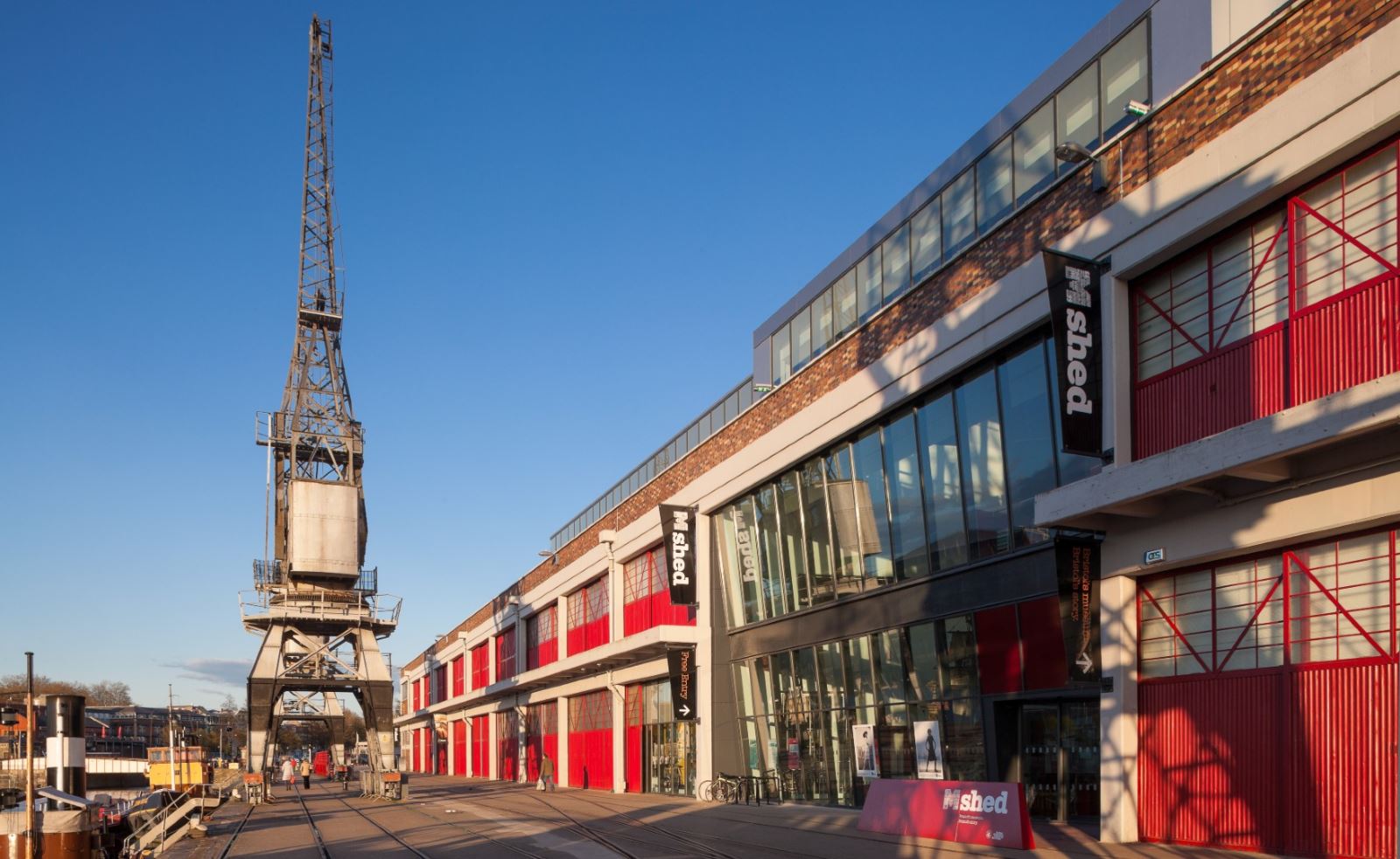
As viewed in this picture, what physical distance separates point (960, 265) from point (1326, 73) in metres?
8.29

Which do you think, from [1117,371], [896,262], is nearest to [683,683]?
[896,262]

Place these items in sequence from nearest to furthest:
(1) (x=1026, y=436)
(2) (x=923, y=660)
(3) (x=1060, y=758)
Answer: (3) (x=1060, y=758) < (1) (x=1026, y=436) < (2) (x=923, y=660)

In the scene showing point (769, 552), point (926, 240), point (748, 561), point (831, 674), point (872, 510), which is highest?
point (926, 240)

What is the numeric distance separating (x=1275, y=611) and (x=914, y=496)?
888 cm

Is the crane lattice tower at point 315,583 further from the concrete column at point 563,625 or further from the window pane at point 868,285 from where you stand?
the window pane at point 868,285

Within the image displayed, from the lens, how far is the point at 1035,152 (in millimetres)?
20031

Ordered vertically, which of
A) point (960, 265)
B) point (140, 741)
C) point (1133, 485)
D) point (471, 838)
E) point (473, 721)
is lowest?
point (140, 741)

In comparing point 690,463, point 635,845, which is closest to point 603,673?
point 690,463

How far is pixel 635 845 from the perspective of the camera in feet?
64.6

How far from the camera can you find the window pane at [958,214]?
2195 centimetres

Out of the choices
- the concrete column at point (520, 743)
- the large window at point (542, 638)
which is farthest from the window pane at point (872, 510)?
the concrete column at point (520, 743)

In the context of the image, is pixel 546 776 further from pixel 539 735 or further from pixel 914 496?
pixel 914 496

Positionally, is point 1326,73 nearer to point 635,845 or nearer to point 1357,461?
point 1357,461

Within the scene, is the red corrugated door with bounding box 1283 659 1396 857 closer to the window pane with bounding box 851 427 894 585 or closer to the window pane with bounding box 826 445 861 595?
the window pane with bounding box 851 427 894 585
